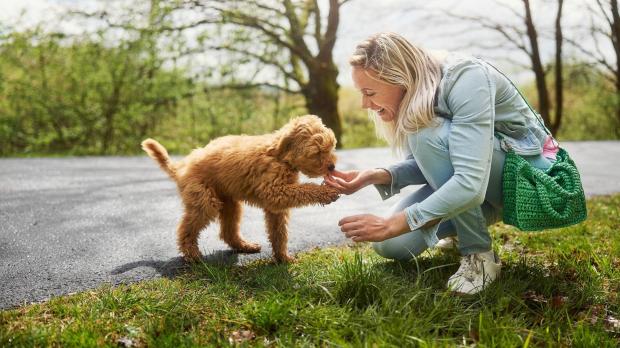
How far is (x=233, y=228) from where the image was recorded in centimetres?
378

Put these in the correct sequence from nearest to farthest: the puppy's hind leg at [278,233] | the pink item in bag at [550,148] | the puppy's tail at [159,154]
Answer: the pink item in bag at [550,148] → the puppy's hind leg at [278,233] → the puppy's tail at [159,154]

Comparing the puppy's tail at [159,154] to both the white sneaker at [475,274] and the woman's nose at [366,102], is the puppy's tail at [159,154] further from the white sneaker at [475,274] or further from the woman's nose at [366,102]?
the white sneaker at [475,274]

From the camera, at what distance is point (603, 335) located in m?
2.36

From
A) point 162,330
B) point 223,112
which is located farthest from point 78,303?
point 223,112

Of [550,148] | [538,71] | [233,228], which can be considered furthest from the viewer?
[538,71]

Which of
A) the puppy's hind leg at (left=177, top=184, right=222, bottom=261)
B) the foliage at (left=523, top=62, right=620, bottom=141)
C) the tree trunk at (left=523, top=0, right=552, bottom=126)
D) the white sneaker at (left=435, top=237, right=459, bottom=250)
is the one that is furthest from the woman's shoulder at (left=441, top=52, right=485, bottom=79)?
the foliage at (left=523, top=62, right=620, bottom=141)

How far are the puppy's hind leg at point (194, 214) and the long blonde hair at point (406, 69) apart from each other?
128 cm

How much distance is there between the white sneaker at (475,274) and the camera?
2809 millimetres

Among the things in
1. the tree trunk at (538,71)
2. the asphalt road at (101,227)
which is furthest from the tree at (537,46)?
the asphalt road at (101,227)

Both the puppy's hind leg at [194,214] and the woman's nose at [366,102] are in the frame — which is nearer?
the woman's nose at [366,102]

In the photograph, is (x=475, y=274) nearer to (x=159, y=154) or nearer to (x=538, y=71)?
(x=159, y=154)

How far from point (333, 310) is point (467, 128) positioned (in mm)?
1118

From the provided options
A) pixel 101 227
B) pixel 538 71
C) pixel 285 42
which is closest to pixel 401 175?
pixel 101 227

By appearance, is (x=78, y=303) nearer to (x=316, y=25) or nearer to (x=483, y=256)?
(x=483, y=256)
